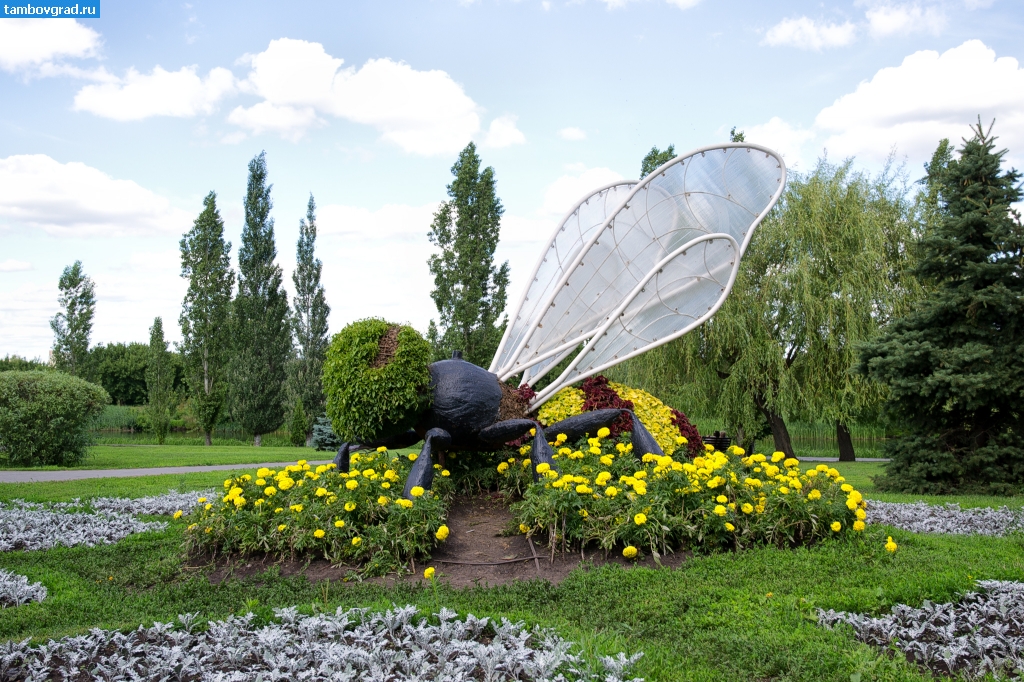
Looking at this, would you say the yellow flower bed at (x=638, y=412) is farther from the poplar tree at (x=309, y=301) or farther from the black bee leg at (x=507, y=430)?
the poplar tree at (x=309, y=301)

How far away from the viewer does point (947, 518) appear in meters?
7.52

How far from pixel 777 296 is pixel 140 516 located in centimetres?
1366

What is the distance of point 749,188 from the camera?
26.6 feet

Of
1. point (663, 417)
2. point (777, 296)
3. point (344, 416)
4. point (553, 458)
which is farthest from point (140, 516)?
point (777, 296)

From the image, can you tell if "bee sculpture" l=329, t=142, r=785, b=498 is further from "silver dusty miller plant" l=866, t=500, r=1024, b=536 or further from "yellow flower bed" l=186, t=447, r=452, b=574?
"silver dusty miller plant" l=866, t=500, r=1024, b=536

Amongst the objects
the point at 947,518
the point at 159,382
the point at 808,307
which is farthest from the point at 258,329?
the point at 947,518

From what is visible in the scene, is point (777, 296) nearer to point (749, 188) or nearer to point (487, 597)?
point (749, 188)

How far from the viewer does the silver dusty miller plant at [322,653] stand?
3211mm

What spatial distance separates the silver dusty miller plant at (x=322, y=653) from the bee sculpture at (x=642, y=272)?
338 cm

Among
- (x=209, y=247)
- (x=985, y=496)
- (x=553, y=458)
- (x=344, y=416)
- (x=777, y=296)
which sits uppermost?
(x=209, y=247)

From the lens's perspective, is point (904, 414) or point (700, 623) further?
point (904, 414)

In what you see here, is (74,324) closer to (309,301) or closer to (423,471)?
(309,301)

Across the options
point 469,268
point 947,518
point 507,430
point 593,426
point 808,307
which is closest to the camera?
point 507,430

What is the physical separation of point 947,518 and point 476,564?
5.45 meters
